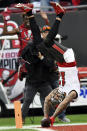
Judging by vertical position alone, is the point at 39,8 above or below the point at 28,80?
above

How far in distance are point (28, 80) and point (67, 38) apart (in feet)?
11.0

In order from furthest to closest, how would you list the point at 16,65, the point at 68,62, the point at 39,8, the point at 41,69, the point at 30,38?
the point at 39,8 < the point at 16,65 < the point at 30,38 < the point at 41,69 < the point at 68,62

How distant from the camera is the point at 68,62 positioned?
34.8 ft

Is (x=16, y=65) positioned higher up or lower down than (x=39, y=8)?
lower down

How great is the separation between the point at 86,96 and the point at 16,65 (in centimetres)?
186

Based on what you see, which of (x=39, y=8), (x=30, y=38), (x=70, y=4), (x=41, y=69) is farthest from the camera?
(x=70, y=4)

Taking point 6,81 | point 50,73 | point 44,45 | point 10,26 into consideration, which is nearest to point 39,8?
point 10,26

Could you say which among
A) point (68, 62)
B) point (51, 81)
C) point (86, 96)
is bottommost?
point (86, 96)

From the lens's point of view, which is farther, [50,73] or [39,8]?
[39,8]

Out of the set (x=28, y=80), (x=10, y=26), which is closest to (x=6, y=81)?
(x=10, y=26)

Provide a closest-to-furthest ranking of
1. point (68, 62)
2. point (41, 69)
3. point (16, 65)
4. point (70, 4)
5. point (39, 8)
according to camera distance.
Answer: point (68, 62) < point (41, 69) < point (16, 65) < point (39, 8) < point (70, 4)

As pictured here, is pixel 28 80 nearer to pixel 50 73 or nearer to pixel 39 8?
pixel 50 73

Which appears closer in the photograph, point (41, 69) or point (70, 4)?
point (41, 69)

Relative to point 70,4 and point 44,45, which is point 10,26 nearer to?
point 70,4
